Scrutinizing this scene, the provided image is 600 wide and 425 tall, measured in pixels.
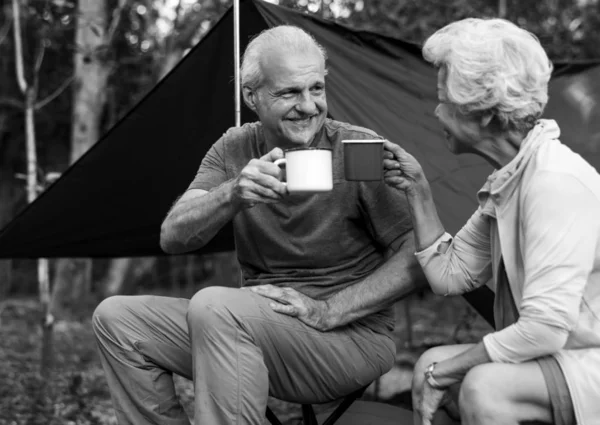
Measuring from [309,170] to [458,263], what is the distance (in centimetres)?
48

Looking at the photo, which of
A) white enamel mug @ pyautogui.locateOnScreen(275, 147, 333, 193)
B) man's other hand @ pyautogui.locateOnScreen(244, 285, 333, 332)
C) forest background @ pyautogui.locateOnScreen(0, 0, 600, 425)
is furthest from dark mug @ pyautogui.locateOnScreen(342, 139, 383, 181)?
forest background @ pyautogui.locateOnScreen(0, 0, 600, 425)

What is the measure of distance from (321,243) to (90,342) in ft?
13.8

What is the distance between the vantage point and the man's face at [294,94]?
2.43 metres

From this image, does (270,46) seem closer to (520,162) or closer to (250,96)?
(250,96)

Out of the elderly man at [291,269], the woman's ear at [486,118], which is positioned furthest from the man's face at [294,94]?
the woman's ear at [486,118]

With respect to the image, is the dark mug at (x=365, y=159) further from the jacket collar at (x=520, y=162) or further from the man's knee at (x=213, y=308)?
the man's knee at (x=213, y=308)

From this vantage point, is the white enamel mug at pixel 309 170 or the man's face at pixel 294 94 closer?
the white enamel mug at pixel 309 170

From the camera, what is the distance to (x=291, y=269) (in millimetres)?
2506

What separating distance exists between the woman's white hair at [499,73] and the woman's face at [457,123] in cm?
4

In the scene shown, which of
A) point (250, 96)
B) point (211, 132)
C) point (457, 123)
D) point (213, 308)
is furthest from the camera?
point (211, 132)

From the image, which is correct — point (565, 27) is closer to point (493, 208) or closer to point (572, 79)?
point (572, 79)

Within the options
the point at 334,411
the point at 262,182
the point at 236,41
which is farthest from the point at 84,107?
the point at 262,182

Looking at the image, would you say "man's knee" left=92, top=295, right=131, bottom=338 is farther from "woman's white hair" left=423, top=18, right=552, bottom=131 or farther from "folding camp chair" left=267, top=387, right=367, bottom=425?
"woman's white hair" left=423, top=18, right=552, bottom=131

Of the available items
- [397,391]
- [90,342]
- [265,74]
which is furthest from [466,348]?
[90,342]
